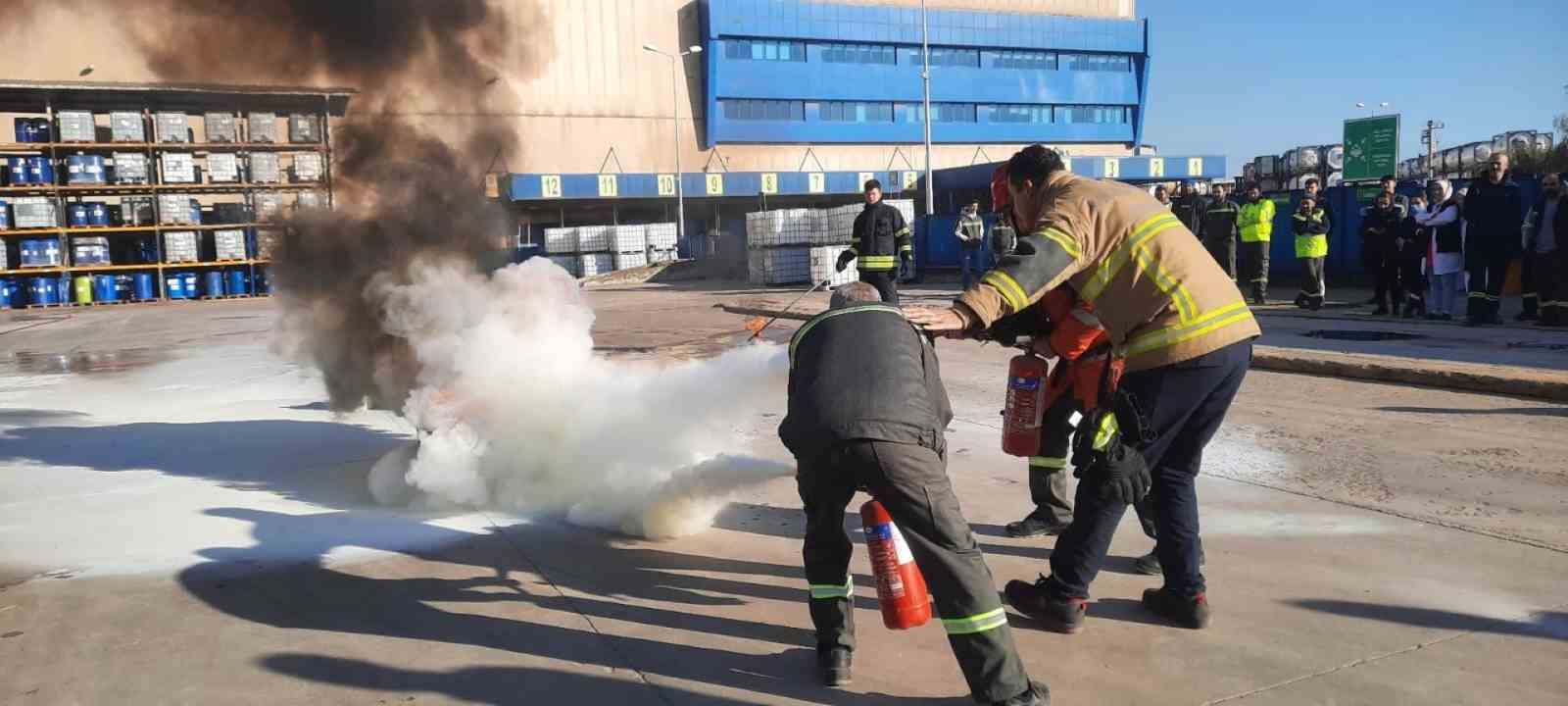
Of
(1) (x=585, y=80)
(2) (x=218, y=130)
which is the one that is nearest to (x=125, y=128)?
(2) (x=218, y=130)

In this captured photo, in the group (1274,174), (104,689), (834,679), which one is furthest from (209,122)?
(1274,174)

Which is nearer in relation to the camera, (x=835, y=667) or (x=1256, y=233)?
(x=835, y=667)

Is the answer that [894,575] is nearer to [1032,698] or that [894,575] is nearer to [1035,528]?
[1032,698]

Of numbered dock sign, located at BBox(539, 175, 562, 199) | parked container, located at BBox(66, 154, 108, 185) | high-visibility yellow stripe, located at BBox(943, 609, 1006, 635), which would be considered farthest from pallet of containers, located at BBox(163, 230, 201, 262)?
high-visibility yellow stripe, located at BBox(943, 609, 1006, 635)

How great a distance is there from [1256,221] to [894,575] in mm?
13670

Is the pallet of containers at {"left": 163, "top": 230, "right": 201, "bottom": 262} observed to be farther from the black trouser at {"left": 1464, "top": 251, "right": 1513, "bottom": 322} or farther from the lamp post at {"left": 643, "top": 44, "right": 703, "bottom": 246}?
the black trouser at {"left": 1464, "top": 251, "right": 1513, "bottom": 322}

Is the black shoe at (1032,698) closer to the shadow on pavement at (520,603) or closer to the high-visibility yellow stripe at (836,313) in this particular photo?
the shadow on pavement at (520,603)

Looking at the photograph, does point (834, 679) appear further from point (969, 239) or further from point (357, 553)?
point (969, 239)

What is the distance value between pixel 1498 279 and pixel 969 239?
961 cm

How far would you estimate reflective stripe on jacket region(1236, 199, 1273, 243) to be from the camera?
14984 mm

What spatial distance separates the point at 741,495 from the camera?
5.88 meters

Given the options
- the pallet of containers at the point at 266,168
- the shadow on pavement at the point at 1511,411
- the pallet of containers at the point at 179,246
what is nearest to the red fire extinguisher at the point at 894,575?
the shadow on pavement at the point at 1511,411

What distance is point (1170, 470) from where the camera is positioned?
3828 mm

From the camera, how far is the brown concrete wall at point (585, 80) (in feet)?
23.9
